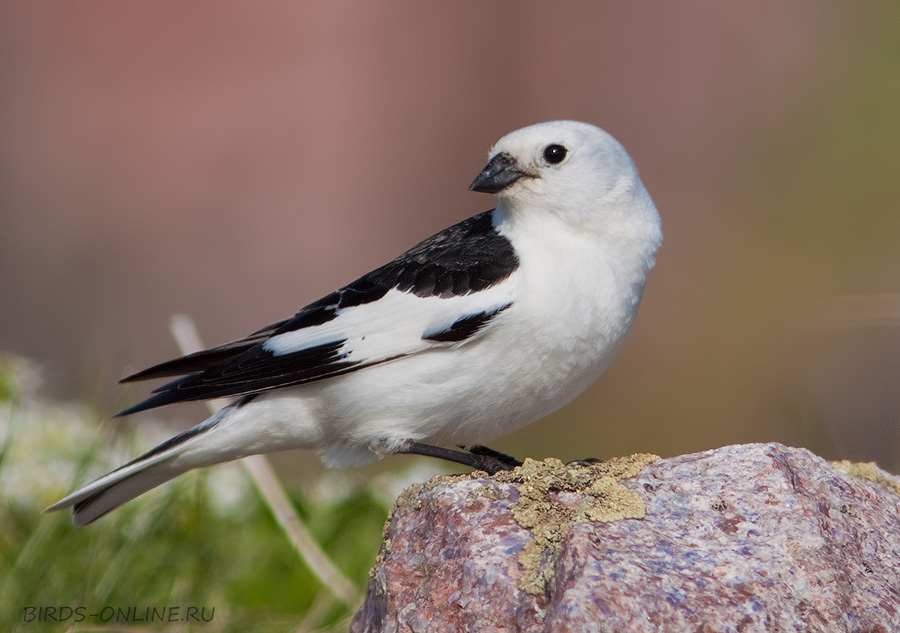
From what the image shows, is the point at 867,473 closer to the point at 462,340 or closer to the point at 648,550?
the point at 648,550

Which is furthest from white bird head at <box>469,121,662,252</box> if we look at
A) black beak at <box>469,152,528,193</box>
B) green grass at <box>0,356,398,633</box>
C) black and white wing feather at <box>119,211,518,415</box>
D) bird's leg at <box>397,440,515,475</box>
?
green grass at <box>0,356,398,633</box>

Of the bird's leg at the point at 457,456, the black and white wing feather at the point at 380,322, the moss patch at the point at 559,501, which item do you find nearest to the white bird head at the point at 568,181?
the black and white wing feather at the point at 380,322

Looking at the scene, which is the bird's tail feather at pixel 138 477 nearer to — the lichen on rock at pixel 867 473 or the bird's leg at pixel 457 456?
the bird's leg at pixel 457 456

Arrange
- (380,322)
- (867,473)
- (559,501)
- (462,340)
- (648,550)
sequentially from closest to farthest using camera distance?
(648,550), (559,501), (867,473), (462,340), (380,322)

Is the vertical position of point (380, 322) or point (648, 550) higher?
point (380, 322)

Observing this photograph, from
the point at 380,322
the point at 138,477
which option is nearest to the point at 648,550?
the point at 380,322

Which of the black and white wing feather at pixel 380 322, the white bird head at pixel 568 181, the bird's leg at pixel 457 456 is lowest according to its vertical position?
the bird's leg at pixel 457 456
